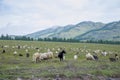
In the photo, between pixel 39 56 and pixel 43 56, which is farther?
pixel 43 56

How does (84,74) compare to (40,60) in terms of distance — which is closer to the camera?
(84,74)

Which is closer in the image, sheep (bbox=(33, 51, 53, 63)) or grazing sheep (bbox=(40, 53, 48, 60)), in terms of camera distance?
sheep (bbox=(33, 51, 53, 63))

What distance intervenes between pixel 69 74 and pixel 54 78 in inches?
83.0

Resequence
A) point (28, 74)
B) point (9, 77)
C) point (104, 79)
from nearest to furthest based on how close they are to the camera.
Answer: point (9, 77) < point (28, 74) < point (104, 79)

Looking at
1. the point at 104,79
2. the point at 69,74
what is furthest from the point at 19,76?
the point at 104,79

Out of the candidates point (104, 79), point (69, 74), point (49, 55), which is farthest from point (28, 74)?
point (49, 55)

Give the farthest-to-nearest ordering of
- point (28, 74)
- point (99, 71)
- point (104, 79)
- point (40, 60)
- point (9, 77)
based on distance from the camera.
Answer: point (40, 60) → point (99, 71) → point (104, 79) → point (28, 74) → point (9, 77)

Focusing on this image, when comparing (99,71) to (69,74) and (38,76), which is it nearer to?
(69,74)

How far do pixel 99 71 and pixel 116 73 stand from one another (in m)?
2.44

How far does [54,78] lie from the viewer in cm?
2183

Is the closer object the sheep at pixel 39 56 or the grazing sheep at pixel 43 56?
the sheep at pixel 39 56

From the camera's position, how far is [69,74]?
2328 cm

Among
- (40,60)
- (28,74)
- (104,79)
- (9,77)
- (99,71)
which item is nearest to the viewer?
(9,77)

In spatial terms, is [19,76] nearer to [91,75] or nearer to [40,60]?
[91,75]
